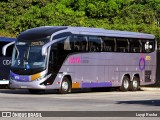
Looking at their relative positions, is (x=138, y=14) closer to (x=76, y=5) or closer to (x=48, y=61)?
(x=76, y=5)

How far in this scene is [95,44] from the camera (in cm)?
2845

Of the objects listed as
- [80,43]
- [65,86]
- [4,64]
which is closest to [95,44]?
[80,43]

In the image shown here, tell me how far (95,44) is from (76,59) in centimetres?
187

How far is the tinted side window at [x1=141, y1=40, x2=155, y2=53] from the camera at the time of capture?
106ft

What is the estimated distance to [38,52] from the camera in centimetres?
2572

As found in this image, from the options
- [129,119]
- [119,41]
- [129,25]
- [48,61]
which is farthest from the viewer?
[129,25]

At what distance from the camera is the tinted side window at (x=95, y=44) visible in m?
28.1

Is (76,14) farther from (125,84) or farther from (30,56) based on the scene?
(30,56)

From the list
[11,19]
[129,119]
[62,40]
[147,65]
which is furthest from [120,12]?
[129,119]

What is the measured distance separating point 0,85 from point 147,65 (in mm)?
9555

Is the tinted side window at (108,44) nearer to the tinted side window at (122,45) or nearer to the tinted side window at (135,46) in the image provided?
the tinted side window at (122,45)

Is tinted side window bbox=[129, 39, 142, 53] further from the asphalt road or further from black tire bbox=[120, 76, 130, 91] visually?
the asphalt road

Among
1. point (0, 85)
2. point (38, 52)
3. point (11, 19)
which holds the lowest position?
point (0, 85)

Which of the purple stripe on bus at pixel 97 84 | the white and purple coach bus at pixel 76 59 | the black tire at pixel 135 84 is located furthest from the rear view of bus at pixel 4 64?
the black tire at pixel 135 84
